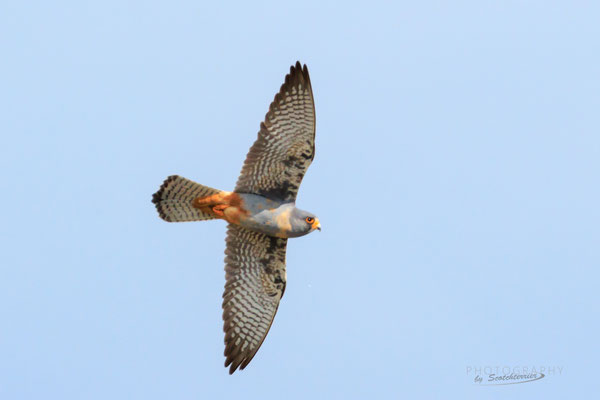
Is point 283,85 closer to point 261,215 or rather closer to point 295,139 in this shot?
point 295,139

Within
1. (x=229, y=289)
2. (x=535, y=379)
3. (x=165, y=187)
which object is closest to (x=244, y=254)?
(x=229, y=289)

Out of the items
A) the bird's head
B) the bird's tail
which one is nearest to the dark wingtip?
the bird's tail

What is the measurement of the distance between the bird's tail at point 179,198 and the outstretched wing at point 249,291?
0.82 m

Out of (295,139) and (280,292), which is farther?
(280,292)

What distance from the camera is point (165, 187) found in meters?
14.8

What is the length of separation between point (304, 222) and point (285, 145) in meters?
1.20

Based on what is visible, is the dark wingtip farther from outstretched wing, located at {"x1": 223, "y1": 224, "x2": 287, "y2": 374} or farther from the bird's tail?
outstretched wing, located at {"x1": 223, "y1": 224, "x2": 287, "y2": 374}

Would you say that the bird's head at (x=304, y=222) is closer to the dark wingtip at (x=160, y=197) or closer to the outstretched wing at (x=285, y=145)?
the outstretched wing at (x=285, y=145)

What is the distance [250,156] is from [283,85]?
3.92 feet

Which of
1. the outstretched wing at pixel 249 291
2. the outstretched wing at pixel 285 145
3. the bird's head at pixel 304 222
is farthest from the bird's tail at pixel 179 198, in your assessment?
the bird's head at pixel 304 222

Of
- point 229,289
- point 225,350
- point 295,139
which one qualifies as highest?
point 295,139

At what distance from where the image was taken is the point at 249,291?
51.3 feet

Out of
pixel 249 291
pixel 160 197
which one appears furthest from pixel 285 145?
pixel 249 291

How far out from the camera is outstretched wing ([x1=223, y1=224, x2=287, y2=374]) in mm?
15469
